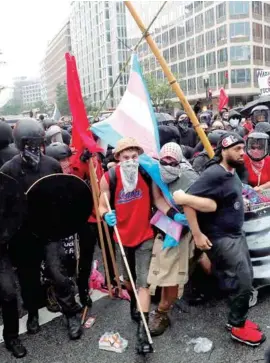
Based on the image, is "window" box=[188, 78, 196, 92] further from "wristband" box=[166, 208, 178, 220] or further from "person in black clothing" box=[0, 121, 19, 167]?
"wristband" box=[166, 208, 178, 220]

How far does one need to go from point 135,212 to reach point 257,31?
62727mm

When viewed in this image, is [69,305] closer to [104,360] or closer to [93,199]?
[104,360]

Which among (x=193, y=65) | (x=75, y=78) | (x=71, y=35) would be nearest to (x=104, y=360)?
(x=75, y=78)

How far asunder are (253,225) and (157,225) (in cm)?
92

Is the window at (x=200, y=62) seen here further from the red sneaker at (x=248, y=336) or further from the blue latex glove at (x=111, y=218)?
the red sneaker at (x=248, y=336)

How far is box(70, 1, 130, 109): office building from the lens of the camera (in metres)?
108

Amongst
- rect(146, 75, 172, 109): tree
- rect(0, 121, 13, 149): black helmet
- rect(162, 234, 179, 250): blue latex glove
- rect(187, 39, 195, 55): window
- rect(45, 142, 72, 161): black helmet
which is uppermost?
rect(187, 39, 195, 55): window

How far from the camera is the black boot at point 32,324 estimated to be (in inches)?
163

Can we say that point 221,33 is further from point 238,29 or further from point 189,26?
point 189,26

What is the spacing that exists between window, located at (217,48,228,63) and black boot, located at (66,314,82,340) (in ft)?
198

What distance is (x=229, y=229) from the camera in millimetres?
3711

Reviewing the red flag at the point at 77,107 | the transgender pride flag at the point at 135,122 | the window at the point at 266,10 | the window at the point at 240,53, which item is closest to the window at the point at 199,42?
the window at the point at 240,53

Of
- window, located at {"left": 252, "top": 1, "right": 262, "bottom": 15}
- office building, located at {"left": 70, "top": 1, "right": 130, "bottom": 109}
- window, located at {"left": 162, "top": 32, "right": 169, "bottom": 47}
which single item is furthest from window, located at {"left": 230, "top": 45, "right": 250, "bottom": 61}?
office building, located at {"left": 70, "top": 1, "right": 130, "bottom": 109}

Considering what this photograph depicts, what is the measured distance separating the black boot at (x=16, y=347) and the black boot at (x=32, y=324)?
29 cm
